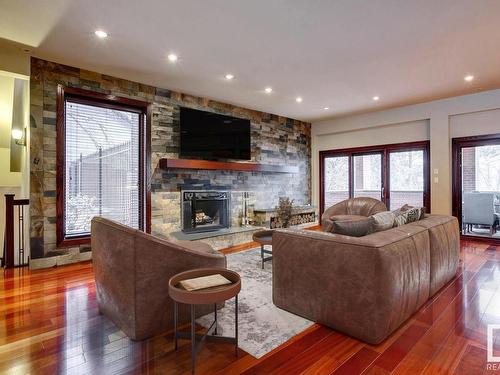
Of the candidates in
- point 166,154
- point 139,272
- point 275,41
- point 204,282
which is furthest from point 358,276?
point 166,154

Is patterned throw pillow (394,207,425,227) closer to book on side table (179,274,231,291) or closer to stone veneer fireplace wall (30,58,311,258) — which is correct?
book on side table (179,274,231,291)

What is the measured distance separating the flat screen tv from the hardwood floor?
10.3 feet

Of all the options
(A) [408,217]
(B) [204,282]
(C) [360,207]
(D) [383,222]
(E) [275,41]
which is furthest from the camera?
(C) [360,207]

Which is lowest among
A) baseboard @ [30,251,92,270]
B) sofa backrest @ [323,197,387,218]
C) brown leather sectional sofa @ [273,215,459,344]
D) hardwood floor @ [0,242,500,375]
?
hardwood floor @ [0,242,500,375]

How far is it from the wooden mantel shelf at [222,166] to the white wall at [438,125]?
205cm

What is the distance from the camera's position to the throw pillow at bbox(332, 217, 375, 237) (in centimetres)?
222

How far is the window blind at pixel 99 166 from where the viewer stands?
408 cm

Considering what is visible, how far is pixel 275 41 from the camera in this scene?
3.25 meters

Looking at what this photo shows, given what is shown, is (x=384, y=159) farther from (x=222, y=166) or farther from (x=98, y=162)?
(x=98, y=162)

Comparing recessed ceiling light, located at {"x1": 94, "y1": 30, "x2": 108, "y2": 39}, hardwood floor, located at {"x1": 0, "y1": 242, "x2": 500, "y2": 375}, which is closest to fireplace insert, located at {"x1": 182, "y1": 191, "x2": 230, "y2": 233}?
hardwood floor, located at {"x1": 0, "y1": 242, "x2": 500, "y2": 375}

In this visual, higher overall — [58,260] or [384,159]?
[384,159]

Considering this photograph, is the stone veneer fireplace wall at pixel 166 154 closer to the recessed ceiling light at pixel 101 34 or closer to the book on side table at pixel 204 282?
the recessed ceiling light at pixel 101 34

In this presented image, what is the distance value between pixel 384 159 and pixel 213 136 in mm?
4100

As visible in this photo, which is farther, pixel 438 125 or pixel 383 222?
pixel 438 125
